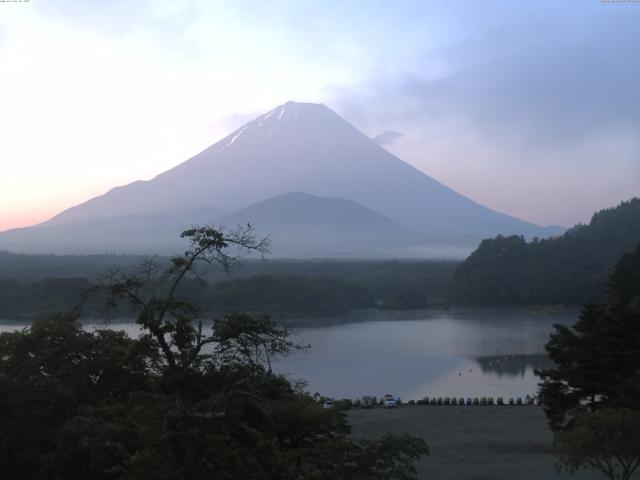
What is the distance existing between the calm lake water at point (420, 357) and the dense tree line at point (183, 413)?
5.46 metres

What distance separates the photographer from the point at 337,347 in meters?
23.6

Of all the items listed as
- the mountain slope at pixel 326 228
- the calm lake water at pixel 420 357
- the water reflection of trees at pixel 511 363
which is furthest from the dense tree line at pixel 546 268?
the mountain slope at pixel 326 228

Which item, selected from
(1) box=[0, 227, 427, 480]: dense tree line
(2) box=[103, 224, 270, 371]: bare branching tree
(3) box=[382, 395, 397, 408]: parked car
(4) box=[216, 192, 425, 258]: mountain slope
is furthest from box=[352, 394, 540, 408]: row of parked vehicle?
(4) box=[216, 192, 425, 258]: mountain slope

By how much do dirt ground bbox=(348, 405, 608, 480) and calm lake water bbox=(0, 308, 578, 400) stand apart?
234cm

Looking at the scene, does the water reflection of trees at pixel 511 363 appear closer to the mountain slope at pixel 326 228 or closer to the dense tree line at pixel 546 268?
the dense tree line at pixel 546 268

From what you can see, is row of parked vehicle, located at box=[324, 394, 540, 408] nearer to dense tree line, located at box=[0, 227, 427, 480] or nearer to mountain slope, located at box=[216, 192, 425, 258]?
dense tree line, located at box=[0, 227, 427, 480]

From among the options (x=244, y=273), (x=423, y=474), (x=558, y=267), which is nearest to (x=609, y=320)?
(x=423, y=474)

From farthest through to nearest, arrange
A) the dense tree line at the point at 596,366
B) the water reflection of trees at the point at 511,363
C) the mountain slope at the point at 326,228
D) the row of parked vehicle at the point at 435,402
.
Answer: the mountain slope at the point at 326,228 → the water reflection of trees at the point at 511,363 → the row of parked vehicle at the point at 435,402 → the dense tree line at the point at 596,366

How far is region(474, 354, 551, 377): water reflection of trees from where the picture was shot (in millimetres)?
19700

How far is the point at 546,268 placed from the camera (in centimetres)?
4388

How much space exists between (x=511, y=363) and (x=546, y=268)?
2455cm

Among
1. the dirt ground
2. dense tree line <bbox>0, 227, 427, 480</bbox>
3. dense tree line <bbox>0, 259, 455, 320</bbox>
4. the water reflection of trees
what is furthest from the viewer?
dense tree line <bbox>0, 259, 455, 320</bbox>

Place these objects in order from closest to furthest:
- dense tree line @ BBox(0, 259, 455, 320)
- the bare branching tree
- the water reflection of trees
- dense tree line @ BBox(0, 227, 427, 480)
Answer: dense tree line @ BBox(0, 227, 427, 480) < the bare branching tree < the water reflection of trees < dense tree line @ BBox(0, 259, 455, 320)

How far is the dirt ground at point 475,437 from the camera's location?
28.8 feet
